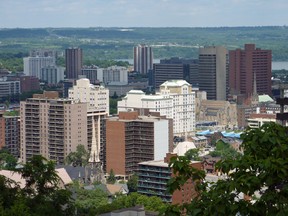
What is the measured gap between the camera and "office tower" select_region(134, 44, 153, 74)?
115 metres

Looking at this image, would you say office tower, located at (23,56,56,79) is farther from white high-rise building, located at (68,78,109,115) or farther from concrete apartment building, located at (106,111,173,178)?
concrete apartment building, located at (106,111,173,178)

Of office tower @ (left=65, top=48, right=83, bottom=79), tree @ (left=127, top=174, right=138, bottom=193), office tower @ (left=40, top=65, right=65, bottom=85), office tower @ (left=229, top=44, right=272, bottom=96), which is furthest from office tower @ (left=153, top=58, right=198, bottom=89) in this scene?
tree @ (left=127, top=174, right=138, bottom=193)

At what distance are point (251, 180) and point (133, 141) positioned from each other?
124 ft

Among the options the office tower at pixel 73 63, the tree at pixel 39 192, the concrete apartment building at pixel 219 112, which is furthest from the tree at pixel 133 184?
the office tower at pixel 73 63

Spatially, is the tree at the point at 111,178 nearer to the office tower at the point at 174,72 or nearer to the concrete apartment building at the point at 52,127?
the concrete apartment building at the point at 52,127

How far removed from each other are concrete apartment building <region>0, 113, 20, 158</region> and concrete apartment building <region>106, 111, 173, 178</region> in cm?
825

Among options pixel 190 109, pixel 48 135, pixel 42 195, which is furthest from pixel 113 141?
pixel 42 195

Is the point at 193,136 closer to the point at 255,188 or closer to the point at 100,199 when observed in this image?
the point at 100,199

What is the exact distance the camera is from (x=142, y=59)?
116m

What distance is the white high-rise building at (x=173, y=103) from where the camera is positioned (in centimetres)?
5828

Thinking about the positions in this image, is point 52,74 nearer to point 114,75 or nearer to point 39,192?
point 114,75

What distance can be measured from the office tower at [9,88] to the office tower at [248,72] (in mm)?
18397

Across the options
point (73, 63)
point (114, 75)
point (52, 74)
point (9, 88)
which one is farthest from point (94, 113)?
point (73, 63)

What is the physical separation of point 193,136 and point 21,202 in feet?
157
